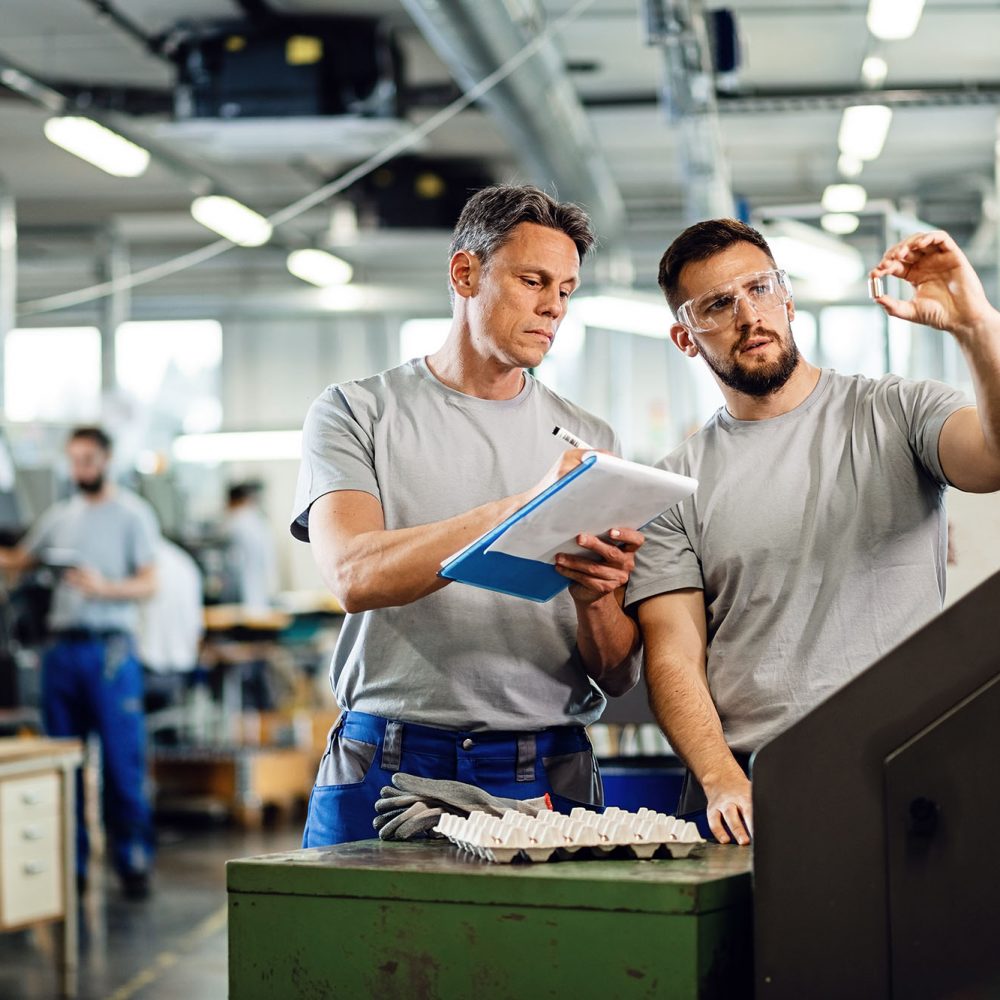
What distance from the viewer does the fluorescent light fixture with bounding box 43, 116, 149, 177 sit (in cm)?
645

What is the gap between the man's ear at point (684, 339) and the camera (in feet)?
6.63

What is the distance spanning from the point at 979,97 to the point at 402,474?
5.81m

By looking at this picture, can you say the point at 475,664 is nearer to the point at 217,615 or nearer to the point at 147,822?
the point at 147,822

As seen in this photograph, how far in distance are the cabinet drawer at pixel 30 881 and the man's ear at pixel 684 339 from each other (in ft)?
9.40

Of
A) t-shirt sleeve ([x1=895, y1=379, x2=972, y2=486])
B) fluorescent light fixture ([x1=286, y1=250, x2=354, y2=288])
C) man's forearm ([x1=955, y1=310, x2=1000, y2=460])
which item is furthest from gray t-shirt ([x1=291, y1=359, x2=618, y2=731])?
fluorescent light fixture ([x1=286, y1=250, x2=354, y2=288])

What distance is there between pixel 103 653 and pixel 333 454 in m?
3.76

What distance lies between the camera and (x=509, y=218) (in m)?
2.02

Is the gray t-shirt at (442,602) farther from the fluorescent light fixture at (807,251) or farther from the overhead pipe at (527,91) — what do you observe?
the fluorescent light fixture at (807,251)

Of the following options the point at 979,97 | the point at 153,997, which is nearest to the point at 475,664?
the point at 153,997

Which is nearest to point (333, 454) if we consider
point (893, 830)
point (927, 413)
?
point (927, 413)

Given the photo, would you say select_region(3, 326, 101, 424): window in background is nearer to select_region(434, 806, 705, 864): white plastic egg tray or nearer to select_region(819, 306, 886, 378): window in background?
select_region(819, 306, 886, 378): window in background

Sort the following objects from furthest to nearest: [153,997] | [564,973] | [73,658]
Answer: [73,658] < [153,997] < [564,973]

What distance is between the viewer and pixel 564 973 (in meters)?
1.22

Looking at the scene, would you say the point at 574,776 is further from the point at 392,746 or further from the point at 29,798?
the point at 29,798
